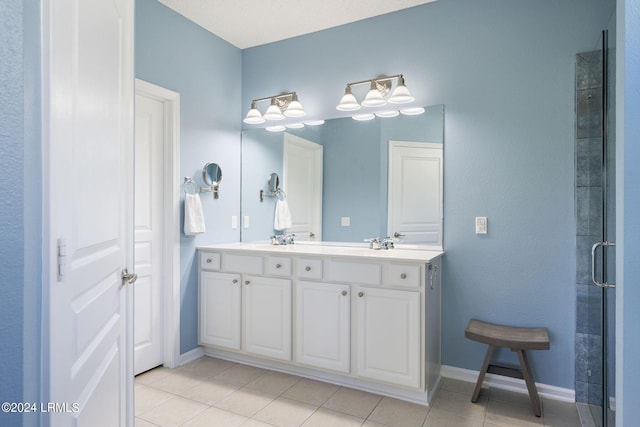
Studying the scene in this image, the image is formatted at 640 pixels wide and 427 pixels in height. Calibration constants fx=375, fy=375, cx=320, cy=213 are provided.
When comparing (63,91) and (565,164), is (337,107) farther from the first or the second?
(63,91)

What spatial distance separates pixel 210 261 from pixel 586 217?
8.52 feet

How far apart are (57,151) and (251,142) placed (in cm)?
257

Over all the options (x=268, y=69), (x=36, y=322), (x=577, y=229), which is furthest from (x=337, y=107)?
(x=36, y=322)

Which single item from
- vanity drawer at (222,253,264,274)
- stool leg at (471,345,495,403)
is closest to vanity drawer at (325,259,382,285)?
vanity drawer at (222,253,264,274)

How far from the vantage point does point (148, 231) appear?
2.75m

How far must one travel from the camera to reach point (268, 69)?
3.36 m

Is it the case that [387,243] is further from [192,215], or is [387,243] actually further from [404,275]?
[192,215]

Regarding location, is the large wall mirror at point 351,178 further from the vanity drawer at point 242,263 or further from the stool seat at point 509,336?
the stool seat at point 509,336

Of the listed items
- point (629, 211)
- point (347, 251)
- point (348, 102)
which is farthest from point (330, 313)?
point (629, 211)

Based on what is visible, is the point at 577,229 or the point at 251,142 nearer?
the point at 577,229

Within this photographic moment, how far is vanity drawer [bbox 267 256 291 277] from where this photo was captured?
2.65m

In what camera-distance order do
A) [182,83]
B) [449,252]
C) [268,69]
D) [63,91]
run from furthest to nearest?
1. [268,69]
2. [182,83]
3. [449,252]
4. [63,91]

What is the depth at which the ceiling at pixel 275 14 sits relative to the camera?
8.93 ft

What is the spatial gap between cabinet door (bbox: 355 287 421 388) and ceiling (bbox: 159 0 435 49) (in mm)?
2051
